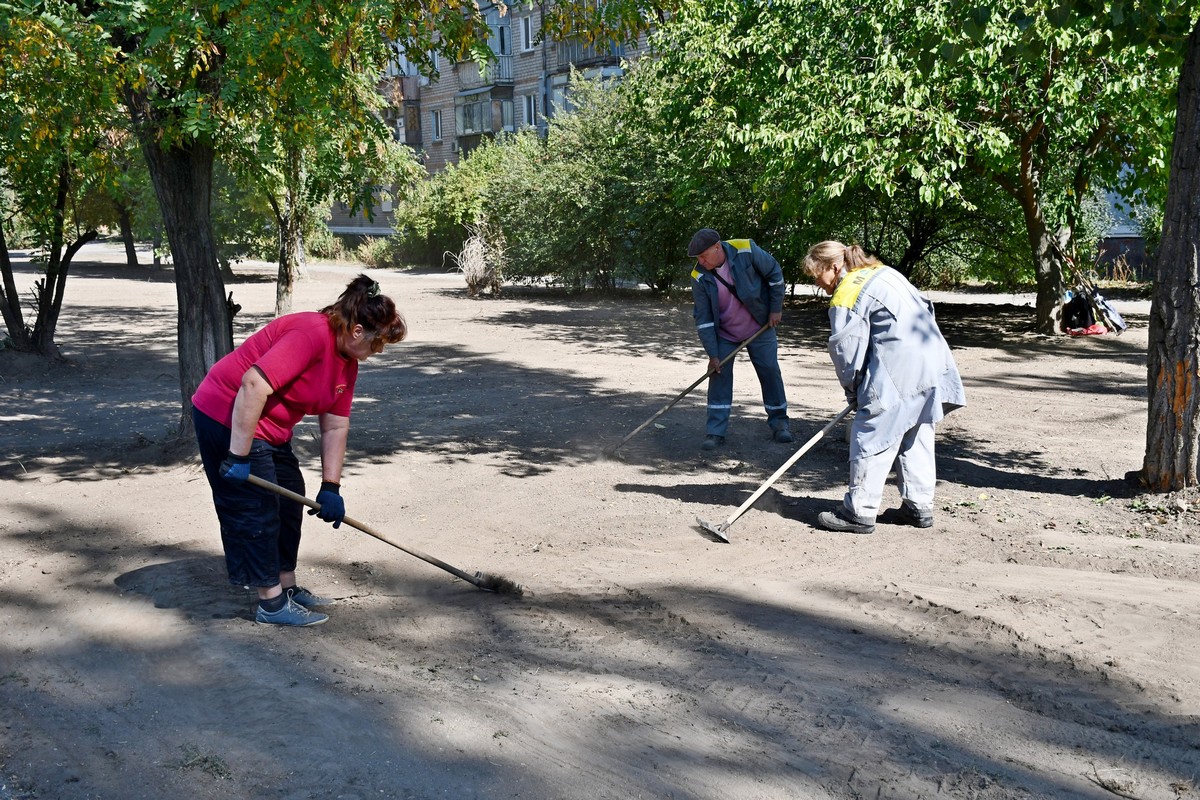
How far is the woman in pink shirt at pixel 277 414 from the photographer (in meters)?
4.11

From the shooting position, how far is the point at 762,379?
8094 mm

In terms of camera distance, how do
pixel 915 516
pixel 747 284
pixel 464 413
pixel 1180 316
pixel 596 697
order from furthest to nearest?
pixel 464 413 < pixel 747 284 < pixel 915 516 < pixel 1180 316 < pixel 596 697

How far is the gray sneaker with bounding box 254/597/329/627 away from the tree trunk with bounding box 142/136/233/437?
142 inches

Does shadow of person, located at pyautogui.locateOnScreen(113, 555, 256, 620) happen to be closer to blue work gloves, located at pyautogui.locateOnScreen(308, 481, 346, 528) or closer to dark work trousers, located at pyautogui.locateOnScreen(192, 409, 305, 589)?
dark work trousers, located at pyautogui.locateOnScreen(192, 409, 305, 589)

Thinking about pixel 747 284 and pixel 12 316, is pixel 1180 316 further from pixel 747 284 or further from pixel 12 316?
pixel 12 316

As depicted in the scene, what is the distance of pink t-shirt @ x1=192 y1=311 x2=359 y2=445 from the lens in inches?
161

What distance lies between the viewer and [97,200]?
19.5 metres

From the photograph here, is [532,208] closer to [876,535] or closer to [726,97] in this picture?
[726,97]

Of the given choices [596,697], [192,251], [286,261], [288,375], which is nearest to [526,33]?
[286,261]

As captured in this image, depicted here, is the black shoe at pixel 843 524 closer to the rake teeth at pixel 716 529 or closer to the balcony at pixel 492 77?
the rake teeth at pixel 716 529

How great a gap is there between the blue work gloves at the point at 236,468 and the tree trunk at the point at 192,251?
371 centimetres

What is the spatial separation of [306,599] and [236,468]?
3.04ft

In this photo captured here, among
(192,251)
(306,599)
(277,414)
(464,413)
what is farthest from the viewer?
(464,413)

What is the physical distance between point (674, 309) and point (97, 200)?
10.7m
